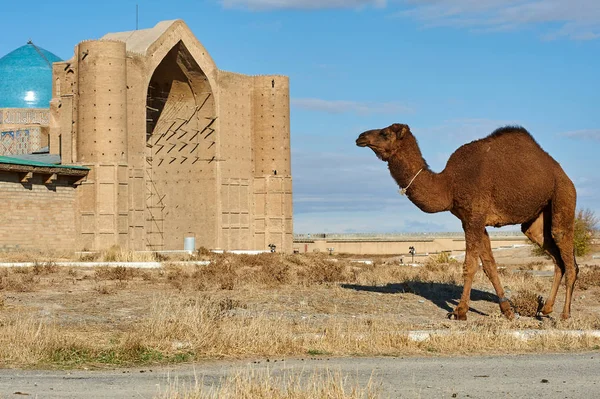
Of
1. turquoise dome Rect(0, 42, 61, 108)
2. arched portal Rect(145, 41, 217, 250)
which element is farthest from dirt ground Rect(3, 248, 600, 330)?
turquoise dome Rect(0, 42, 61, 108)

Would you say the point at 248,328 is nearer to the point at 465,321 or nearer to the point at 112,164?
the point at 465,321

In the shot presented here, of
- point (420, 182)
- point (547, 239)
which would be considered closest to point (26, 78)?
point (420, 182)

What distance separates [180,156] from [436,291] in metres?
48.1

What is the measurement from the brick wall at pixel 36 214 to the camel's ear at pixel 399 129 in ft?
112

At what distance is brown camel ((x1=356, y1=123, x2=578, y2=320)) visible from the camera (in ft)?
50.7

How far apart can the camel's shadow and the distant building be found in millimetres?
33386

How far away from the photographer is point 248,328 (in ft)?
40.4

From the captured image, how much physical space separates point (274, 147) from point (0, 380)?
5766 cm

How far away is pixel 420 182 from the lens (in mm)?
15453

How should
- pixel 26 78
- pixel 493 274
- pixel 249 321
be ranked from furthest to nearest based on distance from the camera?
pixel 26 78 → pixel 493 274 → pixel 249 321

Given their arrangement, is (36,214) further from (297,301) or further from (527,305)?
(527,305)

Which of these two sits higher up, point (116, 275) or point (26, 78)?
point (26, 78)

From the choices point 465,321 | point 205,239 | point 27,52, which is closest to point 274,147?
point 205,239

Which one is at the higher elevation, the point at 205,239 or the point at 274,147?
the point at 274,147
